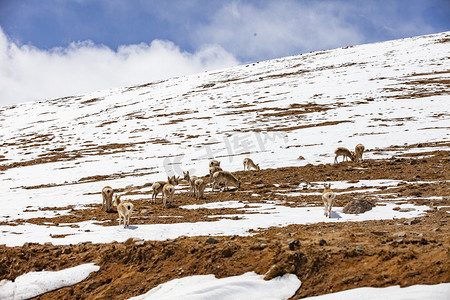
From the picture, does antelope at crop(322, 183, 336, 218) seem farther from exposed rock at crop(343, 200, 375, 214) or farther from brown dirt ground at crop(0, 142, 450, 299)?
brown dirt ground at crop(0, 142, 450, 299)

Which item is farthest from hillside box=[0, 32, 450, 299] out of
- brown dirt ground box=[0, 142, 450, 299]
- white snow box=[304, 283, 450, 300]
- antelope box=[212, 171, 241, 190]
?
antelope box=[212, 171, 241, 190]

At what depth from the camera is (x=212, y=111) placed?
216 ft

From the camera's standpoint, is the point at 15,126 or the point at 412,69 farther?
the point at 15,126

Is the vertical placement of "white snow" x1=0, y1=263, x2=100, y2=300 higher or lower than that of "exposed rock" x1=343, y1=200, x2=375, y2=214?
lower

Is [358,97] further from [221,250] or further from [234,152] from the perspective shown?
[221,250]

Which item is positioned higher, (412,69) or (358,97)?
(412,69)

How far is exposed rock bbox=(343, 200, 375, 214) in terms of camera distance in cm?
1149

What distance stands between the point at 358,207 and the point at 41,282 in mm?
10254

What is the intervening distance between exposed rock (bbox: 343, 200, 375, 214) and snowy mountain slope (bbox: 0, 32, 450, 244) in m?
12.2

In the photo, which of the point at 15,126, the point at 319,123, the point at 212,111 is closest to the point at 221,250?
the point at 319,123

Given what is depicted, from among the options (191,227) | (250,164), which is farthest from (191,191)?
(250,164)

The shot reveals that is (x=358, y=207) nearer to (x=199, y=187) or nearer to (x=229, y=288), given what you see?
(x=229, y=288)

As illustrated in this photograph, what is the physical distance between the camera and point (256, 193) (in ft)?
55.1

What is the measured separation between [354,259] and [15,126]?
101 meters
